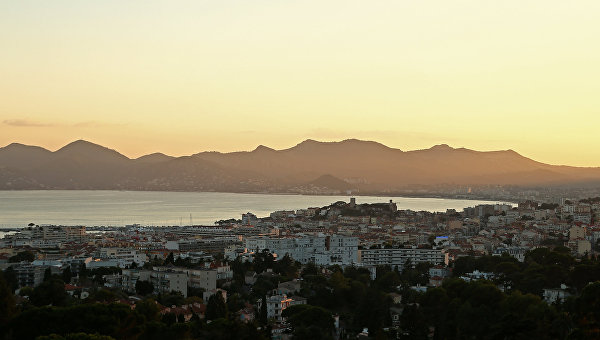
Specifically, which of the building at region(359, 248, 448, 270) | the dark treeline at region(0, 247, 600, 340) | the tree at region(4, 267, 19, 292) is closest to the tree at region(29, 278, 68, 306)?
the dark treeline at region(0, 247, 600, 340)

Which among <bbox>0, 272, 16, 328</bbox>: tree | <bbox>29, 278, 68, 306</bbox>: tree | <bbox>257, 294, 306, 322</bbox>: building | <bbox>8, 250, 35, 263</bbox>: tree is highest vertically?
<bbox>0, 272, 16, 328</bbox>: tree

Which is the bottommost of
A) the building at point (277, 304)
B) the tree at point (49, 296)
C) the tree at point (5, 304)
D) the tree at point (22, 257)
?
the building at point (277, 304)

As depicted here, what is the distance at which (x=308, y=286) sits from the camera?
16375mm

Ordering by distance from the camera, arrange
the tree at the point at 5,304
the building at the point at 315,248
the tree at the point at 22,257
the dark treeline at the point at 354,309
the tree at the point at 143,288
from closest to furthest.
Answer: the dark treeline at the point at 354,309 → the tree at the point at 5,304 → the tree at the point at 143,288 → the tree at the point at 22,257 → the building at the point at 315,248

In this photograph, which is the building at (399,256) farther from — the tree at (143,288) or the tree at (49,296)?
the tree at (49,296)

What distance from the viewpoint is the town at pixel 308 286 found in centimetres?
1117

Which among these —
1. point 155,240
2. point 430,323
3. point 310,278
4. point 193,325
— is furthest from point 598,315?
point 155,240

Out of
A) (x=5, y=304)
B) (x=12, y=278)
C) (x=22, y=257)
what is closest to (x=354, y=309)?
(x=5, y=304)

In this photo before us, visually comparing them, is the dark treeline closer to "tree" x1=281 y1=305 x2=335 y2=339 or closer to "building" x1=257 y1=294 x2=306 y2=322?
"tree" x1=281 y1=305 x2=335 y2=339

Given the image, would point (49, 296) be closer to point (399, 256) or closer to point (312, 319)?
point (312, 319)

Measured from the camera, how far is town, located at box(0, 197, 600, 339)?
11172 mm

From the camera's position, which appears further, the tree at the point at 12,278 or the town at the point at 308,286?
the tree at the point at 12,278

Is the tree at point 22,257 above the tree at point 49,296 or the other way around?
the other way around

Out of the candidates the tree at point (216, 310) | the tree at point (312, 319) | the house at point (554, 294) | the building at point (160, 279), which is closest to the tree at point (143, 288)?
the building at point (160, 279)
